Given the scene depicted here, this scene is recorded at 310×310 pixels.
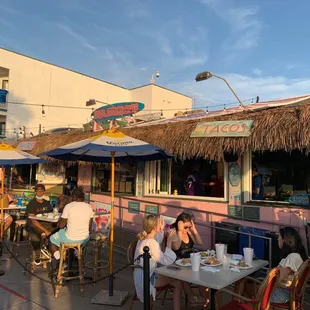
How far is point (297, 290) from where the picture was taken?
3072 millimetres

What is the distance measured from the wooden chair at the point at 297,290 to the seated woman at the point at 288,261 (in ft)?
0.19

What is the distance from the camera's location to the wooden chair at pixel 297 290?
9.78 feet

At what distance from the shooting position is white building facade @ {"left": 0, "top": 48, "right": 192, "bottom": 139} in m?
24.7

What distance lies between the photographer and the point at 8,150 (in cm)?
666

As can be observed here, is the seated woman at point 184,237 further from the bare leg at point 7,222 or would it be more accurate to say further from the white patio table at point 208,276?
the bare leg at point 7,222

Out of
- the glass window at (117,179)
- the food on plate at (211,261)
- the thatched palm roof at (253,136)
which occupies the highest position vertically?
the thatched palm roof at (253,136)

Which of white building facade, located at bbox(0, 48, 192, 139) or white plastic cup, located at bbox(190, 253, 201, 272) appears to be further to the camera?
white building facade, located at bbox(0, 48, 192, 139)

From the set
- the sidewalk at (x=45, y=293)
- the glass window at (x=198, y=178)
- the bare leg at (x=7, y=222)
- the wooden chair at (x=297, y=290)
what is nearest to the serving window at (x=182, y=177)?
the glass window at (x=198, y=178)

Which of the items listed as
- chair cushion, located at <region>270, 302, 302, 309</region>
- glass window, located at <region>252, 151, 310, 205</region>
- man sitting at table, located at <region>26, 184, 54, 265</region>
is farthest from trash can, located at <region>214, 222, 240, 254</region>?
man sitting at table, located at <region>26, 184, 54, 265</region>

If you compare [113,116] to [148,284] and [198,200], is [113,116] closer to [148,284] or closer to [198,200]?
[198,200]

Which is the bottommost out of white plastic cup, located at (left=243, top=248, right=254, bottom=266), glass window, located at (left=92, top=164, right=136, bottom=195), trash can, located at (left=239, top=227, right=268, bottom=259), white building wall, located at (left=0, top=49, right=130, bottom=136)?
trash can, located at (left=239, top=227, right=268, bottom=259)

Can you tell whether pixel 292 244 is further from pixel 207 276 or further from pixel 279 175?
pixel 279 175

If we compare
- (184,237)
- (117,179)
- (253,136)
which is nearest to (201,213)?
(253,136)

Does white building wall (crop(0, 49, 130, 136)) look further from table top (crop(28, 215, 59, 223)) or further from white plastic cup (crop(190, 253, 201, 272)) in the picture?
white plastic cup (crop(190, 253, 201, 272))
